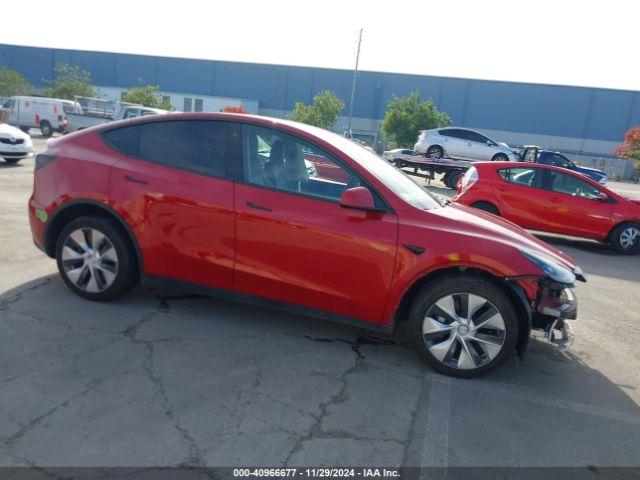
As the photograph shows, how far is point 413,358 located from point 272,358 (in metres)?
1.09

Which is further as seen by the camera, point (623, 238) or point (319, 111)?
point (319, 111)

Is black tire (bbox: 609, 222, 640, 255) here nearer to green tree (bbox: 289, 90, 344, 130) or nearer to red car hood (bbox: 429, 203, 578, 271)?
red car hood (bbox: 429, 203, 578, 271)

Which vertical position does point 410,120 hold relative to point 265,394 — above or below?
above

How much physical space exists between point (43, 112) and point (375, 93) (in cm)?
3851

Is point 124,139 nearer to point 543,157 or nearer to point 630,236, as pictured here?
point 630,236

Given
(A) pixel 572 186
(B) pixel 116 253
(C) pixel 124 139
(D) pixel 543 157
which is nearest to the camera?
(B) pixel 116 253

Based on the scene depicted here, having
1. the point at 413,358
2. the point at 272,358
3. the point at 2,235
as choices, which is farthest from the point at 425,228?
the point at 2,235

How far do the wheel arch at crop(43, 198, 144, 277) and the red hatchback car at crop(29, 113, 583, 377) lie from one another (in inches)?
0.6

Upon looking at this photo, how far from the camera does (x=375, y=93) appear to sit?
5747 centimetres

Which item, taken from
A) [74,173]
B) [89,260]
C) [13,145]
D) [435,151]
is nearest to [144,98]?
[435,151]

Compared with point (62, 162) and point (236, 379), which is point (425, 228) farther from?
point (62, 162)

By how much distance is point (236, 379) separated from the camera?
322 centimetres

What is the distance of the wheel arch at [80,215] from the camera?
13.3ft

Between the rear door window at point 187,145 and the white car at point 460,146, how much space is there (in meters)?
18.5
